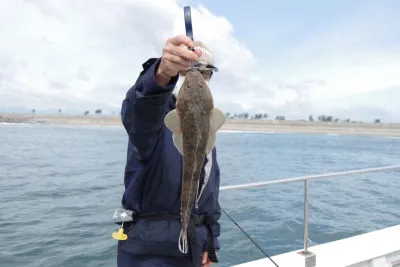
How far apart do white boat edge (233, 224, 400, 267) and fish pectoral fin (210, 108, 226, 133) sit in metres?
2.38

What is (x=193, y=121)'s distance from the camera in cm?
184

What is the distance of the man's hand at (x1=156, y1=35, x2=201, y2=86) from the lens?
1.73 metres

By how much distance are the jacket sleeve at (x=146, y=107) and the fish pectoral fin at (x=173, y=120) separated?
14 centimetres

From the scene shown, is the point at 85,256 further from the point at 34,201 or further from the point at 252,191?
the point at 34,201

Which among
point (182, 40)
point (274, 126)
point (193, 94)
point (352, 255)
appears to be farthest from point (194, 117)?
point (274, 126)

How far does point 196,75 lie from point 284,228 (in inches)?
289

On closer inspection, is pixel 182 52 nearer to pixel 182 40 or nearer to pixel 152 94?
pixel 182 40

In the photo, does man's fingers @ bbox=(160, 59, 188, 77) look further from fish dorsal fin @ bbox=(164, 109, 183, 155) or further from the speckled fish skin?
fish dorsal fin @ bbox=(164, 109, 183, 155)

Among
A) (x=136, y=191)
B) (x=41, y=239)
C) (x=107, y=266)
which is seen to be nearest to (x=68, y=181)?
(x=41, y=239)

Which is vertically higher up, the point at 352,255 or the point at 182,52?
the point at 182,52

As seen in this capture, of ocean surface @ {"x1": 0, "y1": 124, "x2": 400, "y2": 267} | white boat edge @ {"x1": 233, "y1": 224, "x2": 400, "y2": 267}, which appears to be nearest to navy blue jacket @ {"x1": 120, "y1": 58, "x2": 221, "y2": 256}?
white boat edge @ {"x1": 233, "y1": 224, "x2": 400, "y2": 267}

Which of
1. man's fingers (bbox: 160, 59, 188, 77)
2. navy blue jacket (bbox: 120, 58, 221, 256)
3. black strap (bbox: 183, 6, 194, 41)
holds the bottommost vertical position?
navy blue jacket (bbox: 120, 58, 221, 256)

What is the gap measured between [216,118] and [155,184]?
0.65 m

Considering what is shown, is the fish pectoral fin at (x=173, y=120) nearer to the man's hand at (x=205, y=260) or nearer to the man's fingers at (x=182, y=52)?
the man's fingers at (x=182, y=52)
